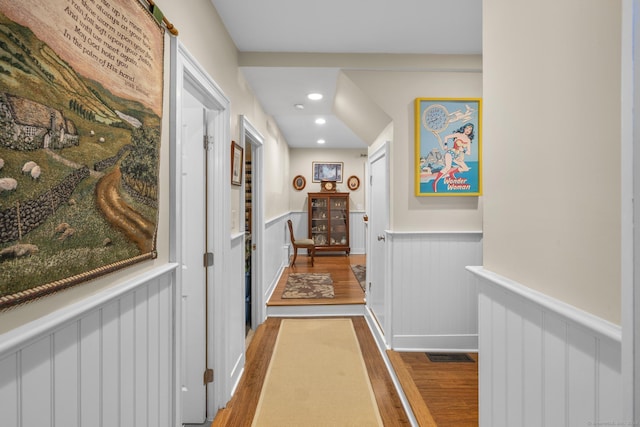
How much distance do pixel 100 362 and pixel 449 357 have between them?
247 centimetres

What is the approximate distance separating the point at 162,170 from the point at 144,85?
30 centimetres

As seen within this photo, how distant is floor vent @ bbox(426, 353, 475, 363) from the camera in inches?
100

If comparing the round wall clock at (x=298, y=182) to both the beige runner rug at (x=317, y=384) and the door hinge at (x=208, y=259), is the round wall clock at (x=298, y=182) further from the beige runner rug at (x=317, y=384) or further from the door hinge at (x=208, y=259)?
the door hinge at (x=208, y=259)

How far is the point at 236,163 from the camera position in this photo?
7.68 ft

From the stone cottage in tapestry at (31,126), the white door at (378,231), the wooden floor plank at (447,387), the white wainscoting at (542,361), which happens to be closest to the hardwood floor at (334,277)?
the white door at (378,231)

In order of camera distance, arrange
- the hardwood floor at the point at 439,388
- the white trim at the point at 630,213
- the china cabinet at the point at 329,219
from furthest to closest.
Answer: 1. the china cabinet at the point at 329,219
2. the hardwood floor at the point at 439,388
3. the white trim at the point at 630,213

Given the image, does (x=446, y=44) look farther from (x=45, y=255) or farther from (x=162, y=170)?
(x=45, y=255)

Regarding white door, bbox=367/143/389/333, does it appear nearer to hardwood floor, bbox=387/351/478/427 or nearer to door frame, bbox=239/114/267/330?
hardwood floor, bbox=387/351/478/427

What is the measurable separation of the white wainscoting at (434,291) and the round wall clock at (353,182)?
4.52 m

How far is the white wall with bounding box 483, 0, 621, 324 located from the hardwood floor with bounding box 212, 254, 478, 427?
1218mm

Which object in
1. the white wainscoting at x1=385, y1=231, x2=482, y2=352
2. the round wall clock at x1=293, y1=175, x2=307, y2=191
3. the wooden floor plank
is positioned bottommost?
the wooden floor plank

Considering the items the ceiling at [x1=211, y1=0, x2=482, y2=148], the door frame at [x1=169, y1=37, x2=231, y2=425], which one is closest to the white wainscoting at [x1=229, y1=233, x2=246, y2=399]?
the door frame at [x1=169, y1=37, x2=231, y2=425]

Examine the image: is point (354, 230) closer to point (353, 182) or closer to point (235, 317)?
point (353, 182)

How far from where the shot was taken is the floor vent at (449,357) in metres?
2.54
